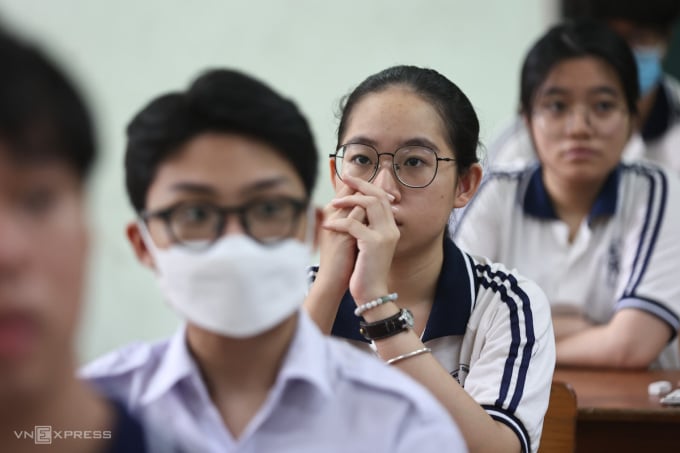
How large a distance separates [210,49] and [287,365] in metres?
3.22

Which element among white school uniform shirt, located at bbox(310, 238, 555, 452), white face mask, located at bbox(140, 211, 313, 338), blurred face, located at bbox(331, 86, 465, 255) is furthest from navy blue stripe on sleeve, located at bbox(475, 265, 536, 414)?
white face mask, located at bbox(140, 211, 313, 338)

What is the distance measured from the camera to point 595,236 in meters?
2.79

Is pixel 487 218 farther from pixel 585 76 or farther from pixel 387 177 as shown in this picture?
pixel 387 177

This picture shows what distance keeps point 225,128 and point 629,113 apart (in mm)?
1819

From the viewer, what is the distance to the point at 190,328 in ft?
3.87

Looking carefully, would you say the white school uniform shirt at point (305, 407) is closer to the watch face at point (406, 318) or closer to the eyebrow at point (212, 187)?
the eyebrow at point (212, 187)

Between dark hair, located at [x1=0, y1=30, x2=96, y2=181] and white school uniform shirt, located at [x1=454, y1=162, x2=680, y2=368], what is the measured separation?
190 cm

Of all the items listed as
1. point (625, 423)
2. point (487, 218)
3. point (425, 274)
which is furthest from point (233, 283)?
point (487, 218)

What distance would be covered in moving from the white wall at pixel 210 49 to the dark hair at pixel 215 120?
277 cm

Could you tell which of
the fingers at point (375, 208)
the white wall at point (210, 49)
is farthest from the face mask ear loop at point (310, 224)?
Result: the white wall at point (210, 49)

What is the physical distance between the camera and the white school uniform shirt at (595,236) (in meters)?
2.71

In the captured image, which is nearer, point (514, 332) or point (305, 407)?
point (305, 407)

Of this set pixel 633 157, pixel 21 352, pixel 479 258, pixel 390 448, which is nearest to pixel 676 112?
pixel 633 157

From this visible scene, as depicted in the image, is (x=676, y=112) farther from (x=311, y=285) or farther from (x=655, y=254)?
(x=311, y=285)
